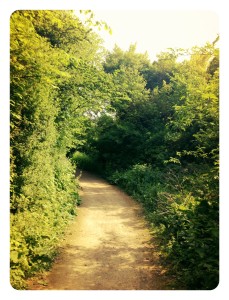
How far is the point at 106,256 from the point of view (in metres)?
6.61

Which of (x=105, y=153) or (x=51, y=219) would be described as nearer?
(x=51, y=219)

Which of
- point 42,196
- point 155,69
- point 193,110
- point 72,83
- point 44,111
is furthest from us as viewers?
point 155,69

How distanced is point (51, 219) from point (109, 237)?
1941 millimetres

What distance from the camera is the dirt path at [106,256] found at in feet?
17.3

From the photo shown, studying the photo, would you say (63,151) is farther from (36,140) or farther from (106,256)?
(106,256)

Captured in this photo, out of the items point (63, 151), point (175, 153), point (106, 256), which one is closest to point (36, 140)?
point (106, 256)


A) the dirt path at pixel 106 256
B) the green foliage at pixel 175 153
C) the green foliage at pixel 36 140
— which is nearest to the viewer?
the green foliage at pixel 175 153

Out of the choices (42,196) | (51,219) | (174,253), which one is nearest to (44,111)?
(42,196)

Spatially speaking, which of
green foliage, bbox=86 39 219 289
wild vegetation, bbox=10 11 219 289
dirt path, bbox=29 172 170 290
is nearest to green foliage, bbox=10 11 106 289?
wild vegetation, bbox=10 11 219 289

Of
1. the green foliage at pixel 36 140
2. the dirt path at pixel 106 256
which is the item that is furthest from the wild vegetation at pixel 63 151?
the dirt path at pixel 106 256

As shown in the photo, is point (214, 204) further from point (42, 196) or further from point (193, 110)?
point (42, 196)

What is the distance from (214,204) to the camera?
433 cm

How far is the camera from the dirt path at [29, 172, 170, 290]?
5.29 metres

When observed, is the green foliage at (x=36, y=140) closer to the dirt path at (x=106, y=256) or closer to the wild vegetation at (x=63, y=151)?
the wild vegetation at (x=63, y=151)
